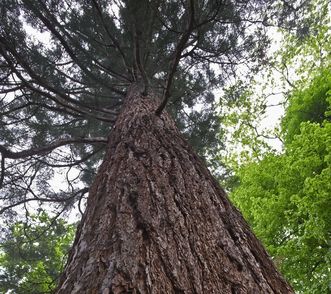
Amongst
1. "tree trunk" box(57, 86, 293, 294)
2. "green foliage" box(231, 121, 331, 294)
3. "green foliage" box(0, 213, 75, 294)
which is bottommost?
"tree trunk" box(57, 86, 293, 294)

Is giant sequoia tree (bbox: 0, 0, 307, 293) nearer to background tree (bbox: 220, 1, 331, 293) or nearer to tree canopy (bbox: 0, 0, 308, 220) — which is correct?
tree canopy (bbox: 0, 0, 308, 220)

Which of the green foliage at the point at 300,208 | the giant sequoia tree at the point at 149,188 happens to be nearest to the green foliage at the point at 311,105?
the green foliage at the point at 300,208

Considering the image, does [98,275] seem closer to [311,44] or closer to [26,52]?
[26,52]

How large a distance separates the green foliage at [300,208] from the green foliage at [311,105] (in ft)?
4.53

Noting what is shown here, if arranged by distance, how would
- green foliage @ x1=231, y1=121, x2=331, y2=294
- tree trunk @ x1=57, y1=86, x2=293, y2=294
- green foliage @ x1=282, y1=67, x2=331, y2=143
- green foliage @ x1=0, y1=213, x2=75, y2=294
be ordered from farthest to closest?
green foliage @ x1=282, y1=67, x2=331, y2=143 < green foliage @ x1=0, y1=213, x2=75, y2=294 < green foliage @ x1=231, y1=121, x2=331, y2=294 < tree trunk @ x1=57, y1=86, x2=293, y2=294

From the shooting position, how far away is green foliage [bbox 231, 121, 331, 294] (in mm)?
4500

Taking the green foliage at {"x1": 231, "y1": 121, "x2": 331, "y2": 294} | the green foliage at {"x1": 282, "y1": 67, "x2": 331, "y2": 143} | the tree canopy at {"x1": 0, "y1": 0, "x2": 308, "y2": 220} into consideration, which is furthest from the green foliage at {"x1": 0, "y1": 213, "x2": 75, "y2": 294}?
the green foliage at {"x1": 282, "y1": 67, "x2": 331, "y2": 143}

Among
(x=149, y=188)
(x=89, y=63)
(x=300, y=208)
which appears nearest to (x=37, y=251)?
(x=89, y=63)

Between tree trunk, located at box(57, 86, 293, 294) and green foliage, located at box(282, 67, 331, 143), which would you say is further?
green foliage, located at box(282, 67, 331, 143)

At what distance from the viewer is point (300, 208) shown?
14.7 ft

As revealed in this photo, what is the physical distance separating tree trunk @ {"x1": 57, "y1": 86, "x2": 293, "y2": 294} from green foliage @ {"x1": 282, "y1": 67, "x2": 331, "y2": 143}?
214 inches

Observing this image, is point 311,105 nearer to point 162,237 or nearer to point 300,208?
point 300,208

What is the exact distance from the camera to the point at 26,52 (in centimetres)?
449

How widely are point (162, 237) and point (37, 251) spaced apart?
10.7m
